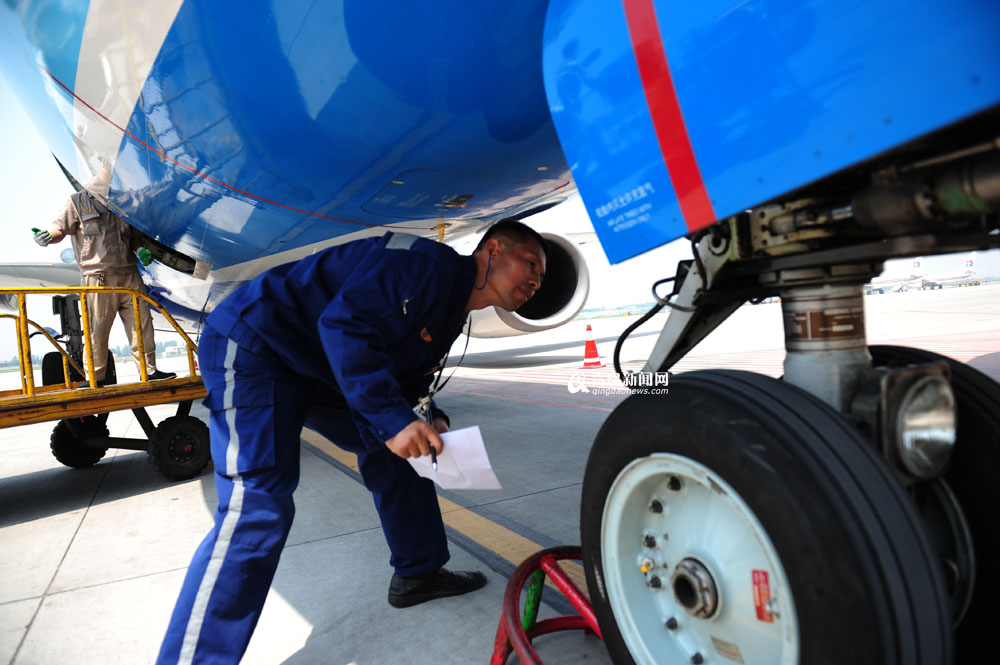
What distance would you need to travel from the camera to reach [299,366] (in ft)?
5.63

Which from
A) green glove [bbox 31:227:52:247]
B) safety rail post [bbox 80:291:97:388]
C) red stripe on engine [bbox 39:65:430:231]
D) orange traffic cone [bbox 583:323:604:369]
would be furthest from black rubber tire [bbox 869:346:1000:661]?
orange traffic cone [bbox 583:323:604:369]

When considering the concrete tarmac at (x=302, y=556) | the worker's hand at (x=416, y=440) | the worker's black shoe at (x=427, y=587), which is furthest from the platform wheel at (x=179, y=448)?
the worker's hand at (x=416, y=440)

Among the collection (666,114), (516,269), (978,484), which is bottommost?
(978,484)

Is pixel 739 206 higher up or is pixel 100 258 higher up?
pixel 100 258

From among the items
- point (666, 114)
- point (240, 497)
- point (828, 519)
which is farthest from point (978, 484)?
point (240, 497)

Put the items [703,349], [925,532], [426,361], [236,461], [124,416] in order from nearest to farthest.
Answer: [925,532]
[236,461]
[426,361]
[124,416]
[703,349]

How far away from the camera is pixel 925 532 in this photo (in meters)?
0.93

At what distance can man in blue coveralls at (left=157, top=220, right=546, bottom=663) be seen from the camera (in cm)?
147

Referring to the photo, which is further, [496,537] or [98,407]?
[98,407]

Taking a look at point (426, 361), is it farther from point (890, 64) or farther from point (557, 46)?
point (890, 64)

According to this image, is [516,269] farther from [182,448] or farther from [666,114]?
[182,448]

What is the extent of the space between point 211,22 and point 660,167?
1.41m

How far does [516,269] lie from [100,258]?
12.2ft

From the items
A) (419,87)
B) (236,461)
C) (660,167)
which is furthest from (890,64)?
(236,461)
